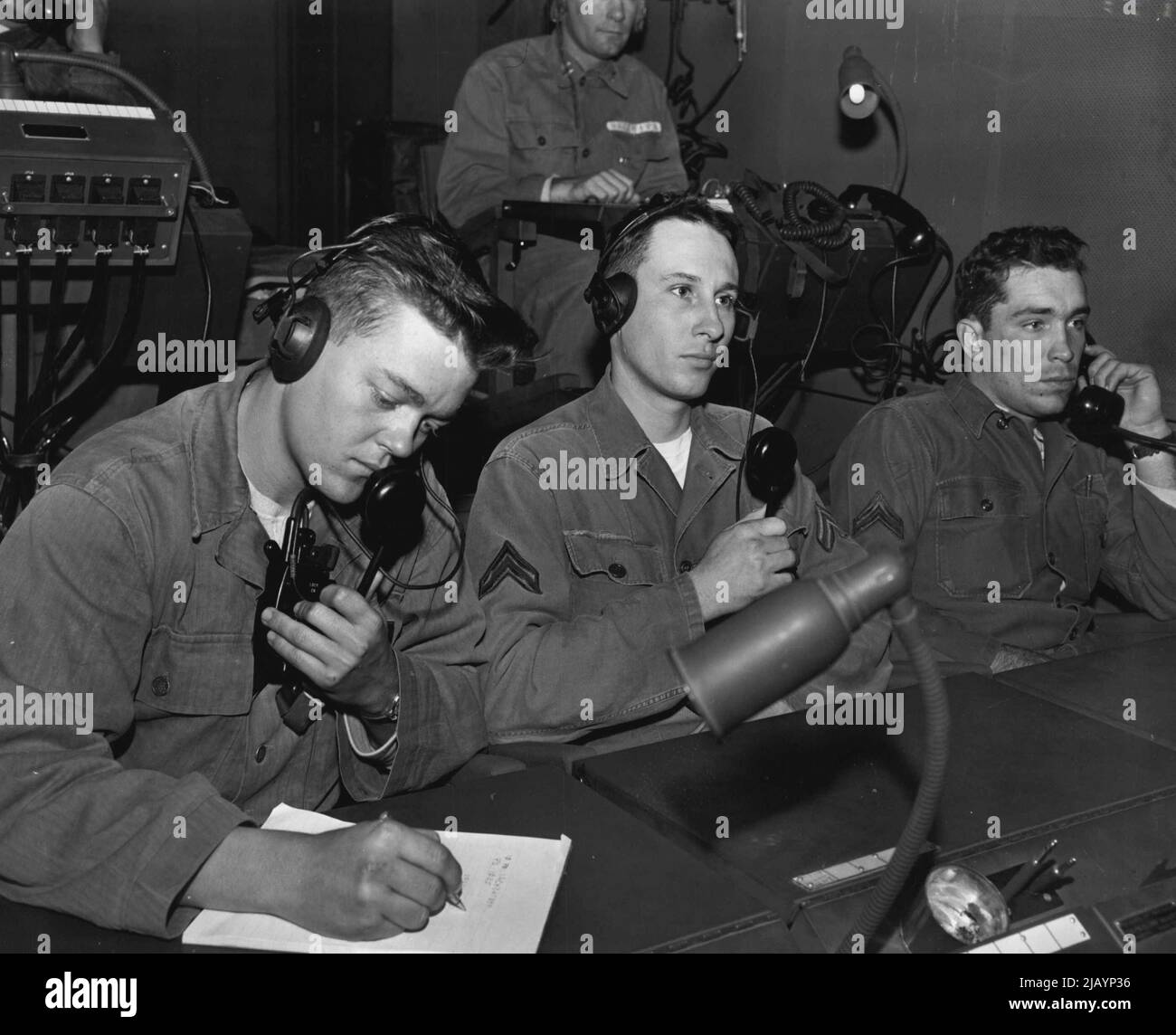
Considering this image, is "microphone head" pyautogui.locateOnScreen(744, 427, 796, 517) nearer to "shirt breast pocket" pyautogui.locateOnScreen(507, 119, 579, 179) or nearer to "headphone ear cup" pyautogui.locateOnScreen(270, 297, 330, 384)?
"headphone ear cup" pyautogui.locateOnScreen(270, 297, 330, 384)

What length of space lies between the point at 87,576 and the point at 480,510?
0.73 metres

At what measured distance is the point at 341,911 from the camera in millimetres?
946

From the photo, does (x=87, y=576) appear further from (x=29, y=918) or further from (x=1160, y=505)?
(x=1160, y=505)

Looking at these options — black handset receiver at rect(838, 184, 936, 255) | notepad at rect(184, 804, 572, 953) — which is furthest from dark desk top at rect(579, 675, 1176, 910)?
black handset receiver at rect(838, 184, 936, 255)

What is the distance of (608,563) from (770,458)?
33 centimetres

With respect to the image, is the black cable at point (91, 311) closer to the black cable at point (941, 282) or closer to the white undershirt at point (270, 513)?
the white undershirt at point (270, 513)

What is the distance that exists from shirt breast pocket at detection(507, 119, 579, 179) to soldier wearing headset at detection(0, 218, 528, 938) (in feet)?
8.08

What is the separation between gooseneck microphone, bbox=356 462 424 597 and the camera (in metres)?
1.37

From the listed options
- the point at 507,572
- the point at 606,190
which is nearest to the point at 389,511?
the point at 507,572

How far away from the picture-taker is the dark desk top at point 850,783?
1117mm

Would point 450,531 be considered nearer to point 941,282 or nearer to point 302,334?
point 302,334

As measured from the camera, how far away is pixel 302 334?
1312 millimetres

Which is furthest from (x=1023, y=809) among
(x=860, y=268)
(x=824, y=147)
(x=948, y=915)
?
(x=824, y=147)

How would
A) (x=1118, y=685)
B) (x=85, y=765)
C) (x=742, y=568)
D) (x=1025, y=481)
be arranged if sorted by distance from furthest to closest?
(x=1025, y=481), (x=742, y=568), (x=1118, y=685), (x=85, y=765)
